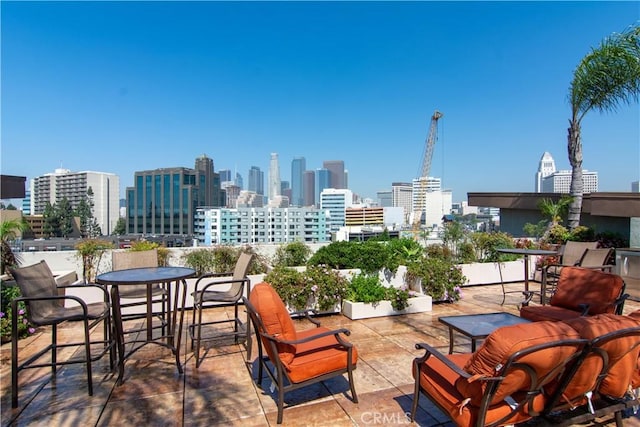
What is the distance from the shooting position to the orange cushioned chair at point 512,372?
5.49 ft

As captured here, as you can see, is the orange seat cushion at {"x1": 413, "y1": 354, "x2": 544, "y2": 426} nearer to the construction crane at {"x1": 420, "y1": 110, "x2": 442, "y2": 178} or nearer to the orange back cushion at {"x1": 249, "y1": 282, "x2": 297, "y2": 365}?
the orange back cushion at {"x1": 249, "y1": 282, "x2": 297, "y2": 365}

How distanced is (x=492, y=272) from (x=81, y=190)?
97.8 metres

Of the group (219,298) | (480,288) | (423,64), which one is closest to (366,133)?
(423,64)

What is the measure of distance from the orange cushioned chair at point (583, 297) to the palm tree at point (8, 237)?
7350 millimetres

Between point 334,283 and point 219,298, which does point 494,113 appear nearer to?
point 334,283

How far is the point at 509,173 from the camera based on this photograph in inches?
914

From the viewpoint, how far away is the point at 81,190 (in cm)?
8412

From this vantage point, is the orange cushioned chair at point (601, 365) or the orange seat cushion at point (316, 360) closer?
the orange cushioned chair at point (601, 365)

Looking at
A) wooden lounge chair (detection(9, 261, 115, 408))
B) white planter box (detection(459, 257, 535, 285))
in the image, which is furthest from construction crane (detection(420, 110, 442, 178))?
wooden lounge chair (detection(9, 261, 115, 408))

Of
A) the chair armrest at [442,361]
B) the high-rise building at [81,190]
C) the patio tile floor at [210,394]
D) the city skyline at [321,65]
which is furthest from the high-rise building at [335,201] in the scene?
the chair armrest at [442,361]

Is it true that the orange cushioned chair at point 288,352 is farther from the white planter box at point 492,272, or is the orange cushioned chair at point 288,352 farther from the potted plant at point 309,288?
the white planter box at point 492,272

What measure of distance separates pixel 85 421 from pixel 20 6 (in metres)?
8.99

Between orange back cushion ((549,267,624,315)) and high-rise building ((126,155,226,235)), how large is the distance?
302ft

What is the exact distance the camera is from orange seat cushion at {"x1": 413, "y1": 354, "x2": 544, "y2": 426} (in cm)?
184
